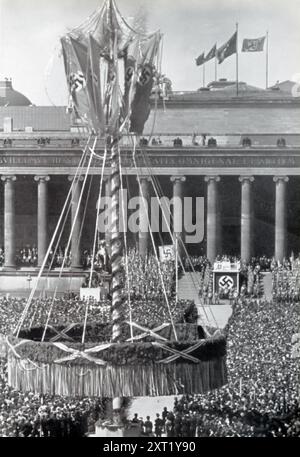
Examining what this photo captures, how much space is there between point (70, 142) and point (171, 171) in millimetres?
9277

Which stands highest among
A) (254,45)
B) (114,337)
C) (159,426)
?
(254,45)

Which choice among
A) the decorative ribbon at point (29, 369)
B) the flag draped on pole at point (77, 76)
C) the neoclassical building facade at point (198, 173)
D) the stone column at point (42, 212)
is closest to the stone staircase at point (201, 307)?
the neoclassical building facade at point (198, 173)

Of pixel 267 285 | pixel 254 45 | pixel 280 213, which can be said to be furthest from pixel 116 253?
pixel 280 213

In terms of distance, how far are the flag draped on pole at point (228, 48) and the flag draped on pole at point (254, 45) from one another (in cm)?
118

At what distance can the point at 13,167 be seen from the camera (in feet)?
226

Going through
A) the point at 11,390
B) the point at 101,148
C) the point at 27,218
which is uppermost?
the point at 101,148

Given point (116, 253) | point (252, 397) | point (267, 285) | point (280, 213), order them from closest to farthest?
point (116, 253) → point (252, 397) → point (267, 285) → point (280, 213)

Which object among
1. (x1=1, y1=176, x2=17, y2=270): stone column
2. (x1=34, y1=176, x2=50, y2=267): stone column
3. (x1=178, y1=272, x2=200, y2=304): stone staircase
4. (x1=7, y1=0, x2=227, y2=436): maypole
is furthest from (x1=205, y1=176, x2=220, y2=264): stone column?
(x1=7, y1=0, x2=227, y2=436): maypole

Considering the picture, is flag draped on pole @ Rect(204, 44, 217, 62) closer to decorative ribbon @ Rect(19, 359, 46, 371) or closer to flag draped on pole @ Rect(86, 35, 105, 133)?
flag draped on pole @ Rect(86, 35, 105, 133)

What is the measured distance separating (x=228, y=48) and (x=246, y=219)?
46.5ft

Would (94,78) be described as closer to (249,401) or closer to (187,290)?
(249,401)

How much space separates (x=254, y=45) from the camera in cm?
6412

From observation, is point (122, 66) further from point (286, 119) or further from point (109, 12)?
point (286, 119)
